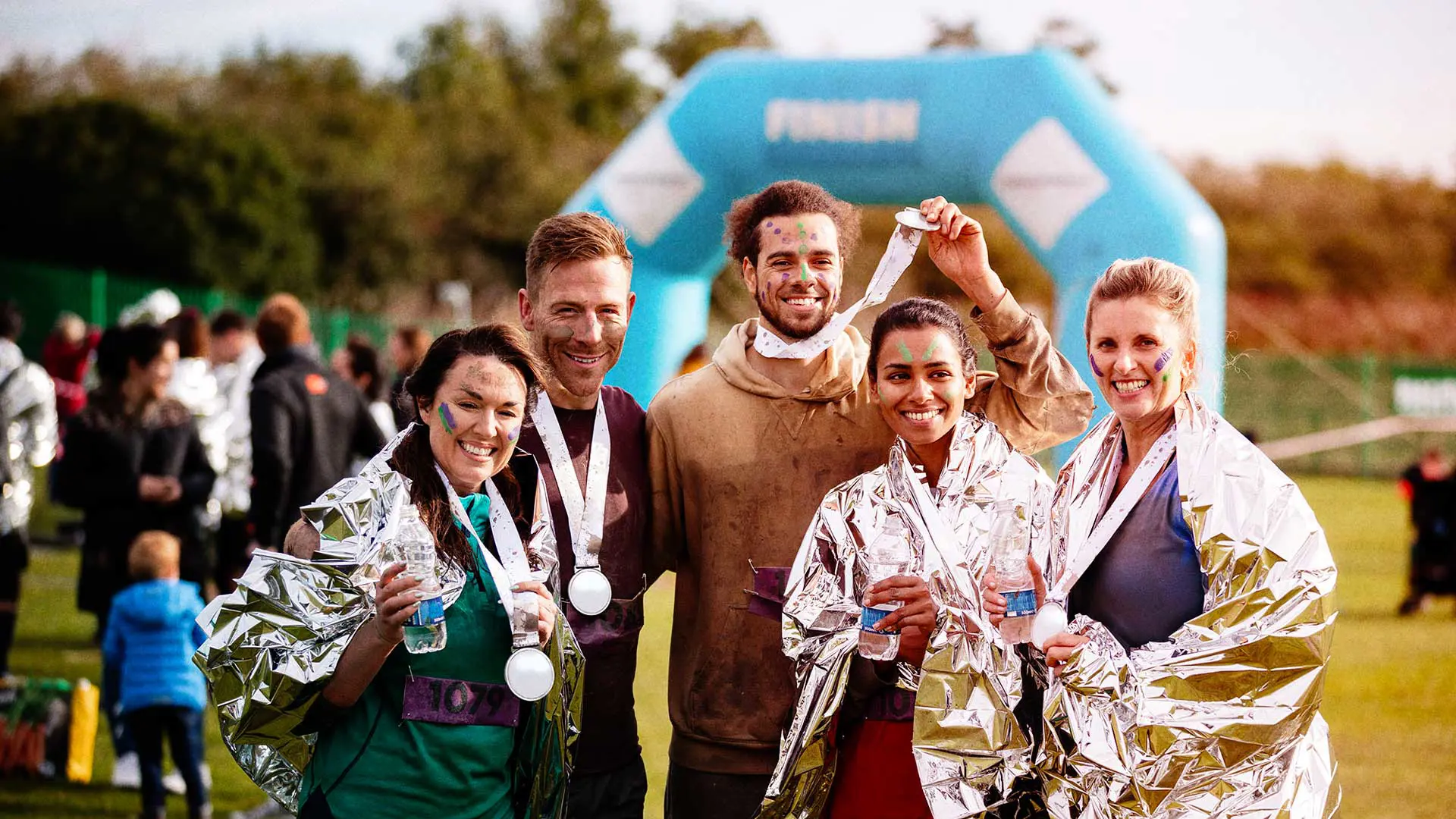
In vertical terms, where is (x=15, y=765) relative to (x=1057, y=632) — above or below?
below

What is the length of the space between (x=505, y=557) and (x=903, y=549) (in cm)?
83

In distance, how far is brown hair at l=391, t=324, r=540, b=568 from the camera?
284cm

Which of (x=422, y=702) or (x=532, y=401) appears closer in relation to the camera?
(x=422, y=702)

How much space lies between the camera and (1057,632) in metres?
2.73

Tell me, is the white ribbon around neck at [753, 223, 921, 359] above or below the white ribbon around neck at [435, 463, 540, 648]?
above

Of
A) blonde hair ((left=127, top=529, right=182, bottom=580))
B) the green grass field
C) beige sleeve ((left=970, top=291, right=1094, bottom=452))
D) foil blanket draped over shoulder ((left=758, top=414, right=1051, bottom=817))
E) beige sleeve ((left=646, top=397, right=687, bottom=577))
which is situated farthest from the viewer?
the green grass field

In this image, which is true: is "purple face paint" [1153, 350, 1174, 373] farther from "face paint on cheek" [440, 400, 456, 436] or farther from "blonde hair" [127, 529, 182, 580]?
"blonde hair" [127, 529, 182, 580]

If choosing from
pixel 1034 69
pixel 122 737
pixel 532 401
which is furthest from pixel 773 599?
pixel 1034 69

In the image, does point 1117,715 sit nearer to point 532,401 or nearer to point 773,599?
point 773,599

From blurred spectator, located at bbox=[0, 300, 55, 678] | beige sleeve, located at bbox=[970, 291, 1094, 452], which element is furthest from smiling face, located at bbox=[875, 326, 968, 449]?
blurred spectator, located at bbox=[0, 300, 55, 678]

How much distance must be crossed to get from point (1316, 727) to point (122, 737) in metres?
4.93

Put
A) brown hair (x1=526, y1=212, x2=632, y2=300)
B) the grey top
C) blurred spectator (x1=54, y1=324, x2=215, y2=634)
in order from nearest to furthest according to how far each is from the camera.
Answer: the grey top, brown hair (x1=526, y1=212, x2=632, y2=300), blurred spectator (x1=54, y1=324, x2=215, y2=634)

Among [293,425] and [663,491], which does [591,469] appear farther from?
[293,425]

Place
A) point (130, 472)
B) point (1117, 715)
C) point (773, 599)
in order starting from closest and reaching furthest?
point (1117, 715) → point (773, 599) → point (130, 472)
